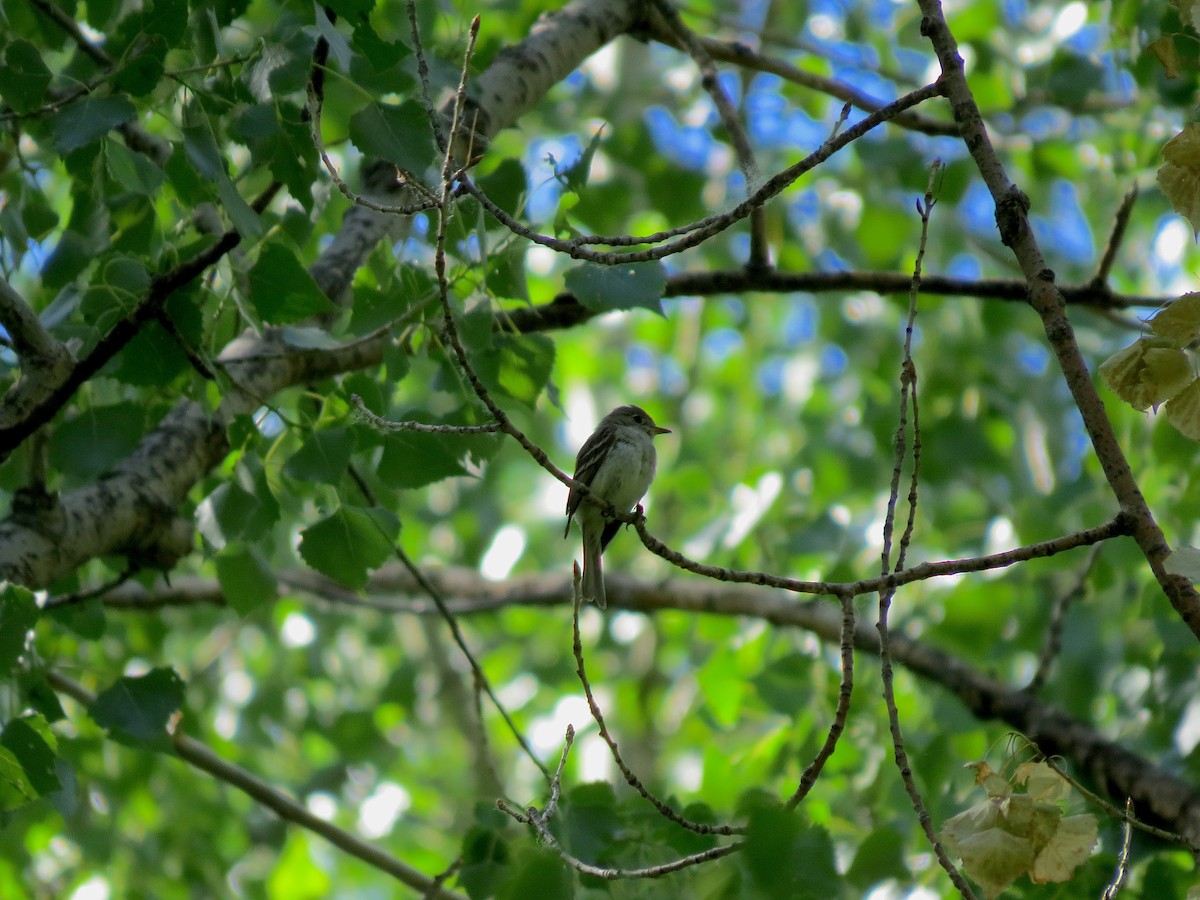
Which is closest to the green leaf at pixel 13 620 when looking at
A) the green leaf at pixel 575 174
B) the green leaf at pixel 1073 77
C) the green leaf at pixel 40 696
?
the green leaf at pixel 40 696

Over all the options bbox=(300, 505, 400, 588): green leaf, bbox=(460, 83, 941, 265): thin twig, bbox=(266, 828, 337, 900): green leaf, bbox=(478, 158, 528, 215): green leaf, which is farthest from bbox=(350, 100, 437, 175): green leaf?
bbox=(266, 828, 337, 900): green leaf

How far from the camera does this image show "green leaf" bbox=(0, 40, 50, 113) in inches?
98.5

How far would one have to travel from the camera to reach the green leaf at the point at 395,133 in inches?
102

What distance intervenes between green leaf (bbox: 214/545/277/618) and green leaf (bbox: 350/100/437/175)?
1161 mm

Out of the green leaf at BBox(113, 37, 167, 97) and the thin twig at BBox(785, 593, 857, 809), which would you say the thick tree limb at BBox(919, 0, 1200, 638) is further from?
the green leaf at BBox(113, 37, 167, 97)

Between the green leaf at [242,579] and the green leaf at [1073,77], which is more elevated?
the green leaf at [1073,77]

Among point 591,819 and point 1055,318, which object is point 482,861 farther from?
point 1055,318

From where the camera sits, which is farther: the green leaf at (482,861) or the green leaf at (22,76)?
the green leaf at (482,861)

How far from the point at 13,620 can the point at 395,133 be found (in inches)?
50.8

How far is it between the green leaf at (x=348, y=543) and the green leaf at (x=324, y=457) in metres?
0.17

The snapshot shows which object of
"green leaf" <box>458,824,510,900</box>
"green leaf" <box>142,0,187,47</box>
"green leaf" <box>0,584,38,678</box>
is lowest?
"green leaf" <box>0,584,38,678</box>

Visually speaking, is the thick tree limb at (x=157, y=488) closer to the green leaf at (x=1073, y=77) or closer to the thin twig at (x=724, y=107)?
the thin twig at (x=724, y=107)

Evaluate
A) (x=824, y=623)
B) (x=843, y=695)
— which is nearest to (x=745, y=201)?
(x=843, y=695)

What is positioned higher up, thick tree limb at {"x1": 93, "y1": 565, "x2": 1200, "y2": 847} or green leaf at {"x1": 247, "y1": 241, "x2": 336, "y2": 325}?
thick tree limb at {"x1": 93, "y1": 565, "x2": 1200, "y2": 847}
